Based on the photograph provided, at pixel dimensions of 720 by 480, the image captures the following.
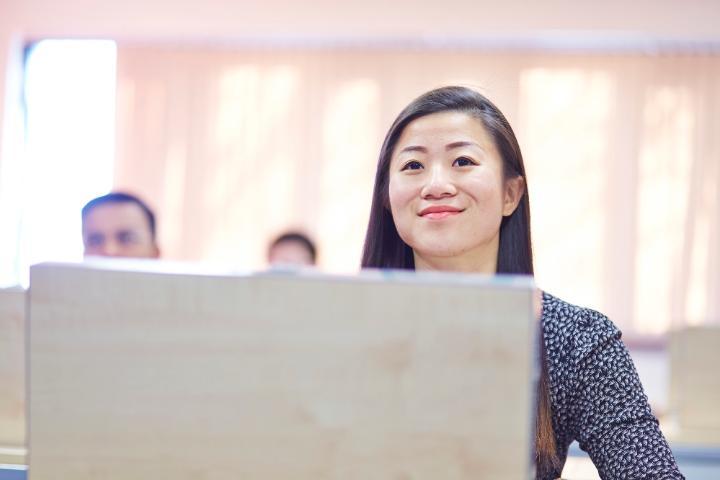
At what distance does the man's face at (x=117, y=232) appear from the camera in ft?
9.04

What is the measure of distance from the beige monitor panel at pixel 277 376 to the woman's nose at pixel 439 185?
567 mm

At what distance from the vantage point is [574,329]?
1265 millimetres

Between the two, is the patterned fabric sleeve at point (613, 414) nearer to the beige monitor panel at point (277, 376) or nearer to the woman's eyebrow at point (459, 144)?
the woman's eyebrow at point (459, 144)

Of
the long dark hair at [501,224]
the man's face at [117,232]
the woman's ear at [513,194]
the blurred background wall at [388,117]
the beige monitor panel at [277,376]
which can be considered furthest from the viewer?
the blurred background wall at [388,117]

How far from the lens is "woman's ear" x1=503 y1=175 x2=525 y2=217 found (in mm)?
1361

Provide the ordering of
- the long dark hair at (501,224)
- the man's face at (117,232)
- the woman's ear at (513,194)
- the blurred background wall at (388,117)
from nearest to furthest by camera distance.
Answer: the long dark hair at (501,224), the woman's ear at (513,194), the man's face at (117,232), the blurred background wall at (388,117)

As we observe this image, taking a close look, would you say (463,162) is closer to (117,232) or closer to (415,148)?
(415,148)

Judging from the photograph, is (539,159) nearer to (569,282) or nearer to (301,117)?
(569,282)

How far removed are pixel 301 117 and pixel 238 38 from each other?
562 mm

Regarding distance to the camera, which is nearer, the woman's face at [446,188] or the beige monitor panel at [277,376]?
the beige monitor panel at [277,376]

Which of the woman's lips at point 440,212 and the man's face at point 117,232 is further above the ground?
the man's face at point 117,232

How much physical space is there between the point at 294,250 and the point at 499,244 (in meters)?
2.43

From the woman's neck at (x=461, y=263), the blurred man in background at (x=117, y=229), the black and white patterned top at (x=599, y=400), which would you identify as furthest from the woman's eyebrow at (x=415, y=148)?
the blurred man in background at (x=117, y=229)

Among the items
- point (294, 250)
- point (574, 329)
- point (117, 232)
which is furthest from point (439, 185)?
point (294, 250)
